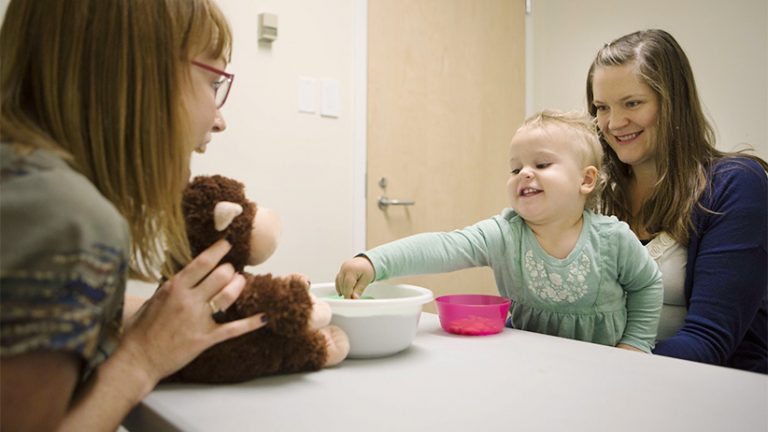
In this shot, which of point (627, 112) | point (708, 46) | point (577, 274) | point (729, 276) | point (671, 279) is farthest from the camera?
point (708, 46)

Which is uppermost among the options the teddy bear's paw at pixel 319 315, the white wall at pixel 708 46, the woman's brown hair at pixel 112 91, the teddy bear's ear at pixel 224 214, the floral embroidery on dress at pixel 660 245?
the white wall at pixel 708 46

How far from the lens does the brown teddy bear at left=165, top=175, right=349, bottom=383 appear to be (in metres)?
0.69

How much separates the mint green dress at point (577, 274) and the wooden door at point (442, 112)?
4.70ft

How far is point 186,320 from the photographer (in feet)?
2.16

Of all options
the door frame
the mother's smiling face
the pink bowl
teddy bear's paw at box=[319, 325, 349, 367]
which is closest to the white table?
teddy bear's paw at box=[319, 325, 349, 367]

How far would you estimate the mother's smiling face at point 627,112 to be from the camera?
143cm

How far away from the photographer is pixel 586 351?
0.88 metres

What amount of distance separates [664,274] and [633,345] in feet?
0.98

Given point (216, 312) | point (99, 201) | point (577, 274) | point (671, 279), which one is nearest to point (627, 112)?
point (671, 279)

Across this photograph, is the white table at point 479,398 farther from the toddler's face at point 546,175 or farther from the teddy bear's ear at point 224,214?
the toddler's face at point 546,175

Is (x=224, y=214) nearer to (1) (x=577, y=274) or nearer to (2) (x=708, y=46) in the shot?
(1) (x=577, y=274)

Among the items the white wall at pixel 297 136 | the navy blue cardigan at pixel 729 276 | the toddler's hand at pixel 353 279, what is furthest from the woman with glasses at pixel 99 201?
the white wall at pixel 297 136

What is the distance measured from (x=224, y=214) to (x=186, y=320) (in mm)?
136

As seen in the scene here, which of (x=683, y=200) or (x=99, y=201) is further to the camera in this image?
(x=683, y=200)
